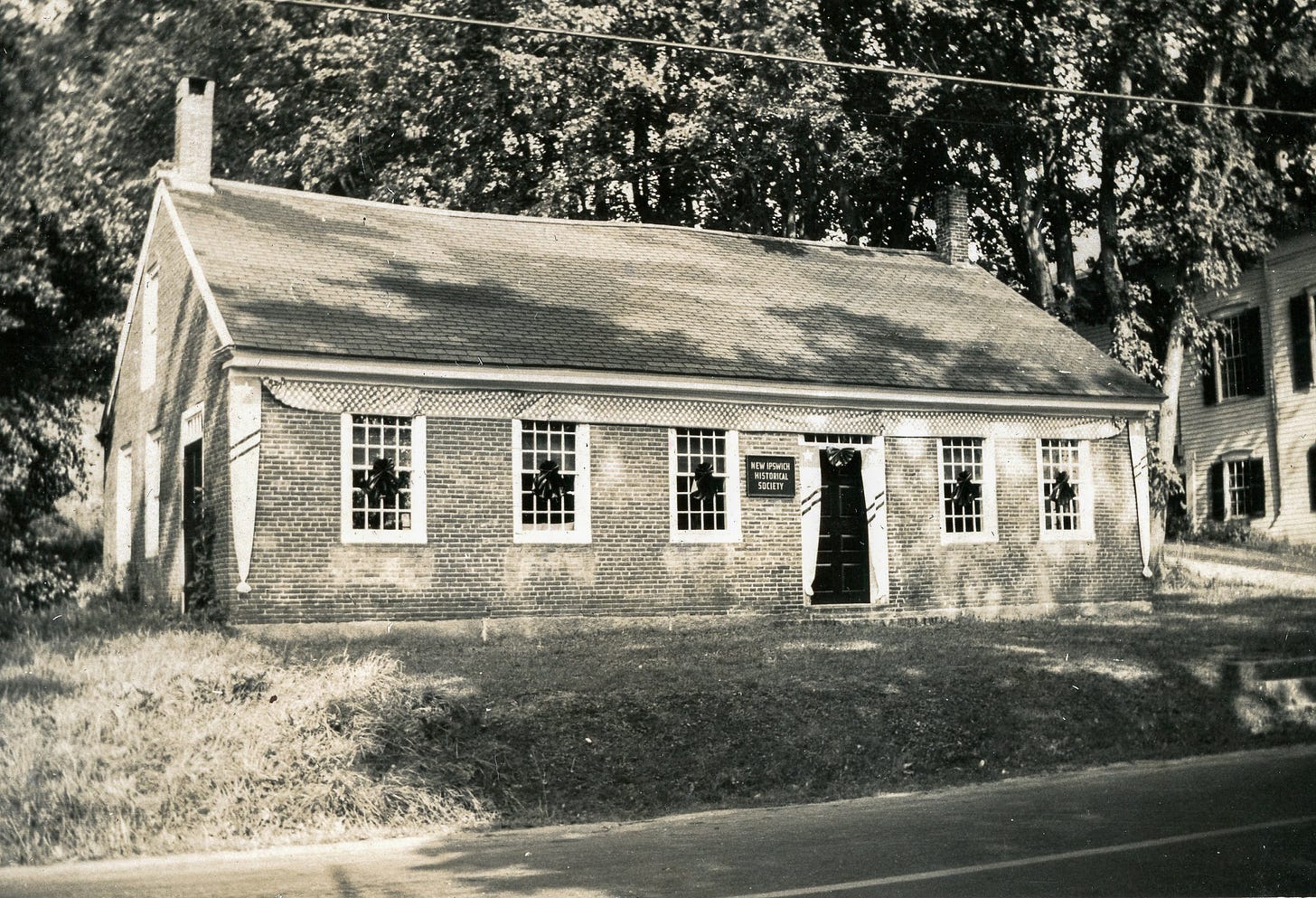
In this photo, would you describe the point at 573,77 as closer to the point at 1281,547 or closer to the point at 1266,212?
the point at 1266,212

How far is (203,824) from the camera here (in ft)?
31.6

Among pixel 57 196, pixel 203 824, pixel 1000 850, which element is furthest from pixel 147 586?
pixel 1000 850

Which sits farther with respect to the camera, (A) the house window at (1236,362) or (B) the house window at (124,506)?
(A) the house window at (1236,362)

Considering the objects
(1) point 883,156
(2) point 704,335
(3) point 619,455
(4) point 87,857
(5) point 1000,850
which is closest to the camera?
(5) point 1000,850

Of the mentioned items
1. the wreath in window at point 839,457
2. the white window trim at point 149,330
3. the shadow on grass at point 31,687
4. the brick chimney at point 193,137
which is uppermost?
the brick chimney at point 193,137

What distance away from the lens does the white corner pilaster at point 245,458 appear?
17.5 m

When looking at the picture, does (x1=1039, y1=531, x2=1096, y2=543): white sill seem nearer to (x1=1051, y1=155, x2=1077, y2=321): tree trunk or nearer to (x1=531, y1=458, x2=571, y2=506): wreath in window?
(x1=531, y1=458, x2=571, y2=506): wreath in window

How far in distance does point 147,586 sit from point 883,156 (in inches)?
807

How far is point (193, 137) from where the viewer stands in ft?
72.7

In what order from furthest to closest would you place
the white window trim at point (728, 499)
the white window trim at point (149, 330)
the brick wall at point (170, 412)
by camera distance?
the white window trim at point (149, 330), the white window trim at point (728, 499), the brick wall at point (170, 412)

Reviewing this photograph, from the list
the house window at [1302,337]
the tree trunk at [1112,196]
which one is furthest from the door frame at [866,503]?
the house window at [1302,337]

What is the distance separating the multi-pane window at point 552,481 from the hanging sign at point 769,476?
8.68 ft

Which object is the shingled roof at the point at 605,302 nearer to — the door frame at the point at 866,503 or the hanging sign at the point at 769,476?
the door frame at the point at 866,503

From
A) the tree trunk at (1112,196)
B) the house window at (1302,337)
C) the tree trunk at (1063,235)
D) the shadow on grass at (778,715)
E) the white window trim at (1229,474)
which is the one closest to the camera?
the shadow on grass at (778,715)
